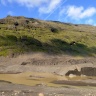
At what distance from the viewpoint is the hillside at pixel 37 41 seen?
11772 centimetres

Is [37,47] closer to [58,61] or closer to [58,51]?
[58,51]

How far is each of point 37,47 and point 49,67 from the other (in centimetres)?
4591

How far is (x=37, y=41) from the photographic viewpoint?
131 meters

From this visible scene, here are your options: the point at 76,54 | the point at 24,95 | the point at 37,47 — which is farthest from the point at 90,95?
the point at 76,54

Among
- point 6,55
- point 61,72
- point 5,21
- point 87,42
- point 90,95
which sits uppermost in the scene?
point 5,21

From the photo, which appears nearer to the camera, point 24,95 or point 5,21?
point 24,95

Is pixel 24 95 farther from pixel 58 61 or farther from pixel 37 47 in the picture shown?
pixel 37 47

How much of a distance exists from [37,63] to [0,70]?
1183cm

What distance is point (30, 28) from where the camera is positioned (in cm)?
15925

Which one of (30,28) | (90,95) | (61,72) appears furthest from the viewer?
(30,28)

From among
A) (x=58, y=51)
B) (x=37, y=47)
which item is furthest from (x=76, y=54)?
(x=37, y=47)

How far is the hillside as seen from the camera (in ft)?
386

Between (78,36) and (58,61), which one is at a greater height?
(78,36)

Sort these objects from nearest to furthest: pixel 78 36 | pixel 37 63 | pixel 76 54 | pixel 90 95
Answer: pixel 90 95
pixel 37 63
pixel 76 54
pixel 78 36
